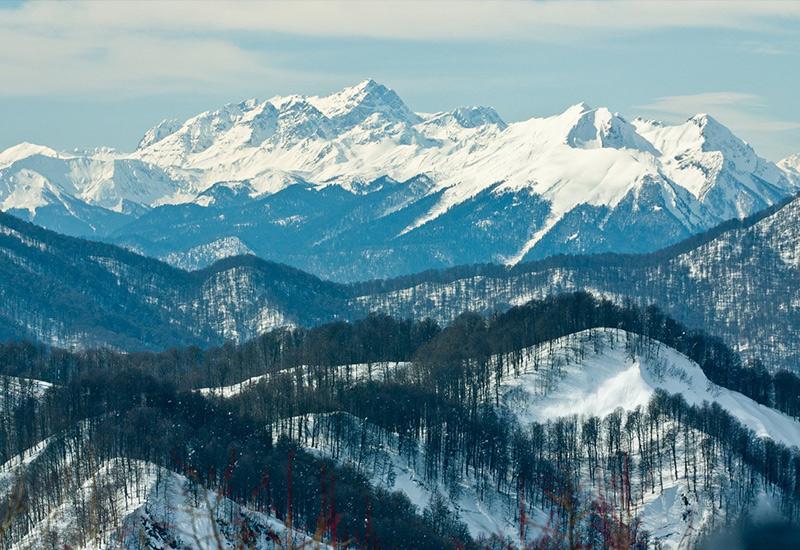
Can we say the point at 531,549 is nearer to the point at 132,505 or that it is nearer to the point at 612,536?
the point at 132,505

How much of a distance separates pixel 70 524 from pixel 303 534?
30.3 metres

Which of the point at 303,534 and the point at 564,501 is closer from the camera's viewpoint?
the point at 564,501

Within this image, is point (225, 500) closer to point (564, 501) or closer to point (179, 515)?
point (179, 515)

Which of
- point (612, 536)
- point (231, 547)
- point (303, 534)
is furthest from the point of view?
point (303, 534)

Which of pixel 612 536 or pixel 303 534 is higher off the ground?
pixel 612 536

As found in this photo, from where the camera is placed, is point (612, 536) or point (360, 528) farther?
point (360, 528)

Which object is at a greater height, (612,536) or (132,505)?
(612,536)

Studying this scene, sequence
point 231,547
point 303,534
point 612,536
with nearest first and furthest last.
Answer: point 612,536 < point 231,547 < point 303,534

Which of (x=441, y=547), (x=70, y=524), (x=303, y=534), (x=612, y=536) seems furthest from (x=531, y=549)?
(x=612, y=536)

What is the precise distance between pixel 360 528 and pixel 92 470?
3693cm

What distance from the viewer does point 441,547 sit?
200 metres

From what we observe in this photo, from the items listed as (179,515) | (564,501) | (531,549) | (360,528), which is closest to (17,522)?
(179,515)

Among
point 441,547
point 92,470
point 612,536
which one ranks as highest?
point 612,536

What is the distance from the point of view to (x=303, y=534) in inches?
7633
